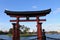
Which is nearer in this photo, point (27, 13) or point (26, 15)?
point (27, 13)

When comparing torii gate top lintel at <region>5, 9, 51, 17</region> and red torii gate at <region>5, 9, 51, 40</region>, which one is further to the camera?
torii gate top lintel at <region>5, 9, 51, 17</region>

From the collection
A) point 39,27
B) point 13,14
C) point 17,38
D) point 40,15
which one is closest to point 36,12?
point 40,15

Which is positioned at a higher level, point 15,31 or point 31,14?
point 31,14

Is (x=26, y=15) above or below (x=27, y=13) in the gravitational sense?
below

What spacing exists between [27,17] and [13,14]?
1705mm

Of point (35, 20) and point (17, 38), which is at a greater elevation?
point (35, 20)

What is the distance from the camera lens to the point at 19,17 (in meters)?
16.4

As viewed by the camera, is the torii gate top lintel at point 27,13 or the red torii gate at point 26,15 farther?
the torii gate top lintel at point 27,13

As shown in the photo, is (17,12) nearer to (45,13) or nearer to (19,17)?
(19,17)

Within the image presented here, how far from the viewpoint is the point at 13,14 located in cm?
1622

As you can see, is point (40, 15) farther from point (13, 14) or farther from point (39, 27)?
point (13, 14)

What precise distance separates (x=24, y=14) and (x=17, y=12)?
87 cm

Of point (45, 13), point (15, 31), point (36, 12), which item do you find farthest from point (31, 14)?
point (15, 31)

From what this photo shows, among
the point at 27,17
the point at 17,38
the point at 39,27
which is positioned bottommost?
the point at 17,38
